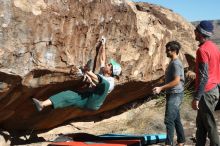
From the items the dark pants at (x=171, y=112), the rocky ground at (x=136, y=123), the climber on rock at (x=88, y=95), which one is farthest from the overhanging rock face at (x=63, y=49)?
the dark pants at (x=171, y=112)

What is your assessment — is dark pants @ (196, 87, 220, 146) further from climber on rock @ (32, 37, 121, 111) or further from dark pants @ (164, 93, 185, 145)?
climber on rock @ (32, 37, 121, 111)

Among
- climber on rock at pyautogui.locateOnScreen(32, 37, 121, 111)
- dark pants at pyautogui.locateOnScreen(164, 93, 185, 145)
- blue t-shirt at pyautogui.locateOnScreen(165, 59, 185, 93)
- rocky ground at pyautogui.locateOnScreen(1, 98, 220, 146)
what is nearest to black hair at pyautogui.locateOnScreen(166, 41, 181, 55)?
blue t-shirt at pyautogui.locateOnScreen(165, 59, 185, 93)

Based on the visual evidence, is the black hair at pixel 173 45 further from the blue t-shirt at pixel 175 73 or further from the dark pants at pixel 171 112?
the dark pants at pixel 171 112

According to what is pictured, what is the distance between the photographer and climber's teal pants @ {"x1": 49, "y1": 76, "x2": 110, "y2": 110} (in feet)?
21.1

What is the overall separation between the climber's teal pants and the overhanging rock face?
1.65 ft

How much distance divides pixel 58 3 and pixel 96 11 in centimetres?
83

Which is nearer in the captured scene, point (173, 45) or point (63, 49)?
point (173, 45)

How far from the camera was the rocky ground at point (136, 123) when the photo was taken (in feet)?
27.7

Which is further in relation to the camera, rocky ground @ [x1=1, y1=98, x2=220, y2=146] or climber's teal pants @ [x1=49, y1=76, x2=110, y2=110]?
rocky ground @ [x1=1, y1=98, x2=220, y2=146]

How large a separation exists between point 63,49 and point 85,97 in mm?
815

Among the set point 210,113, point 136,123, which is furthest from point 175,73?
point 136,123

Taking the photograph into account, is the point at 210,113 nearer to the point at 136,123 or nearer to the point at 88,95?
the point at 88,95

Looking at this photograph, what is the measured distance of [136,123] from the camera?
355 inches

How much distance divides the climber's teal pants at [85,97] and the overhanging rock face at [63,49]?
502mm
